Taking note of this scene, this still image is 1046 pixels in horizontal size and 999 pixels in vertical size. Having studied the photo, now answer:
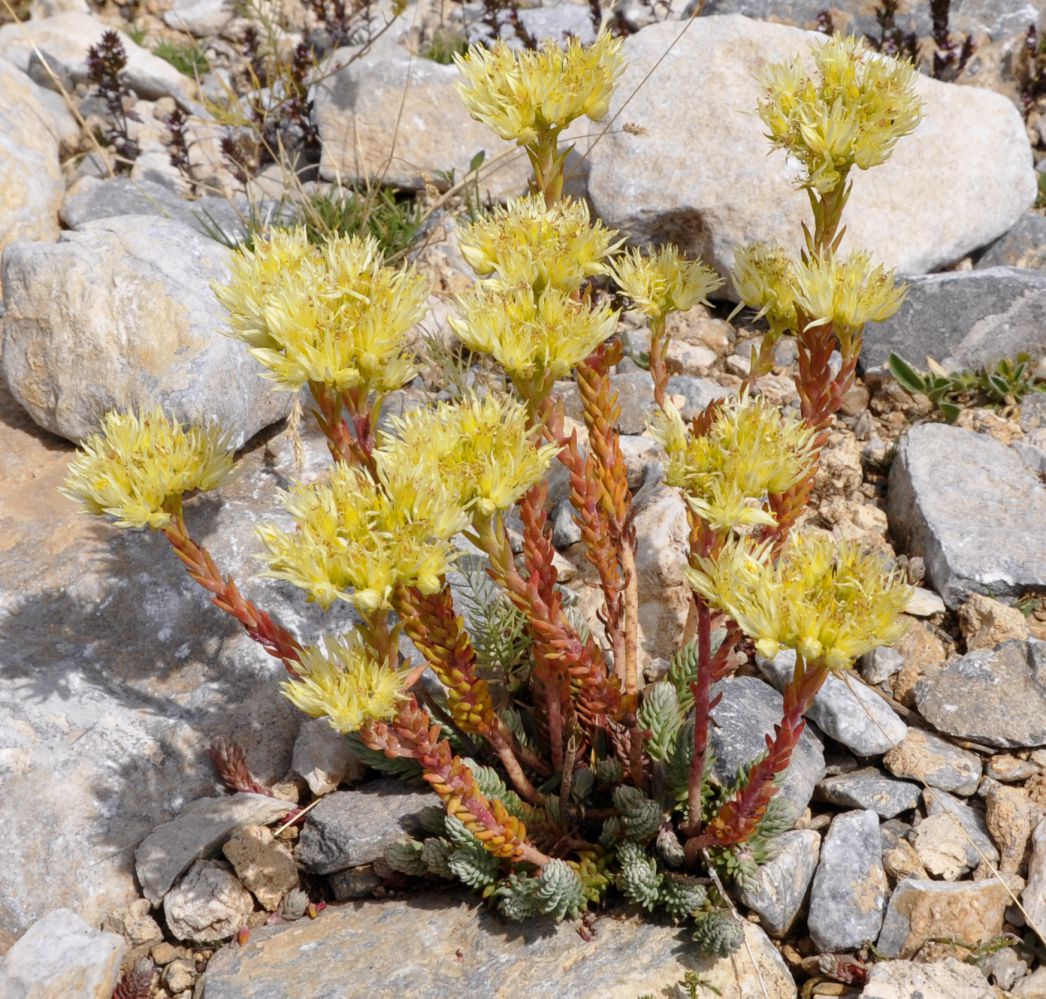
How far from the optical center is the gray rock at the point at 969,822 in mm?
3072

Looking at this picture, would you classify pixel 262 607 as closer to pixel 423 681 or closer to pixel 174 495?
pixel 423 681

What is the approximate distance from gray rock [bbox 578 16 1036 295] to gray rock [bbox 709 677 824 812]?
8.25ft

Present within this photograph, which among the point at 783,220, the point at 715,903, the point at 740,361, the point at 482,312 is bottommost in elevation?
the point at 715,903

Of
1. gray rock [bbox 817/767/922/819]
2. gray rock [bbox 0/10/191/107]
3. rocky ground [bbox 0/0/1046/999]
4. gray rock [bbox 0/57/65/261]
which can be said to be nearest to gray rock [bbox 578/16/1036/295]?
rocky ground [bbox 0/0/1046/999]

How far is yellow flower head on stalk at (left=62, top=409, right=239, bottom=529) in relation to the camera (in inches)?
98.5

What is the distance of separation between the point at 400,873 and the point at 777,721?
1256mm

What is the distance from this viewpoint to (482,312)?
2.36 meters

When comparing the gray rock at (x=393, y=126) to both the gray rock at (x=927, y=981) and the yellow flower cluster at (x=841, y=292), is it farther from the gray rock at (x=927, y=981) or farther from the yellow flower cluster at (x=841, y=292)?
the gray rock at (x=927, y=981)

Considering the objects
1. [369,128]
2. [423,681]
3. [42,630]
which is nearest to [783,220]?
[369,128]

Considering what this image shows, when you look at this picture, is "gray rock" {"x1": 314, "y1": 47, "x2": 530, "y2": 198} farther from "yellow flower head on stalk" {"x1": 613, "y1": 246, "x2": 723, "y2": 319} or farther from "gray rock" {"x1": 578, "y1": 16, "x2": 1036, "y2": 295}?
"yellow flower head on stalk" {"x1": 613, "y1": 246, "x2": 723, "y2": 319}

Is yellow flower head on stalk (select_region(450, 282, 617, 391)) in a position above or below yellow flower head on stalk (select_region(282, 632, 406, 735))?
above

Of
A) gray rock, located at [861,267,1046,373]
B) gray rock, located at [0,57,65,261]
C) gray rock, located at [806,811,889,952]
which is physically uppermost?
gray rock, located at [0,57,65,261]

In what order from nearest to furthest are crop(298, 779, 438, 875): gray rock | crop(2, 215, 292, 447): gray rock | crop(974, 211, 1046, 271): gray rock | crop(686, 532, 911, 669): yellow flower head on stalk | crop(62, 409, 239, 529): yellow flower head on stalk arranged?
crop(686, 532, 911, 669): yellow flower head on stalk < crop(62, 409, 239, 529): yellow flower head on stalk < crop(298, 779, 438, 875): gray rock < crop(2, 215, 292, 447): gray rock < crop(974, 211, 1046, 271): gray rock

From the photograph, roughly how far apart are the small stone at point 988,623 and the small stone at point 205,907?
8.37 ft
